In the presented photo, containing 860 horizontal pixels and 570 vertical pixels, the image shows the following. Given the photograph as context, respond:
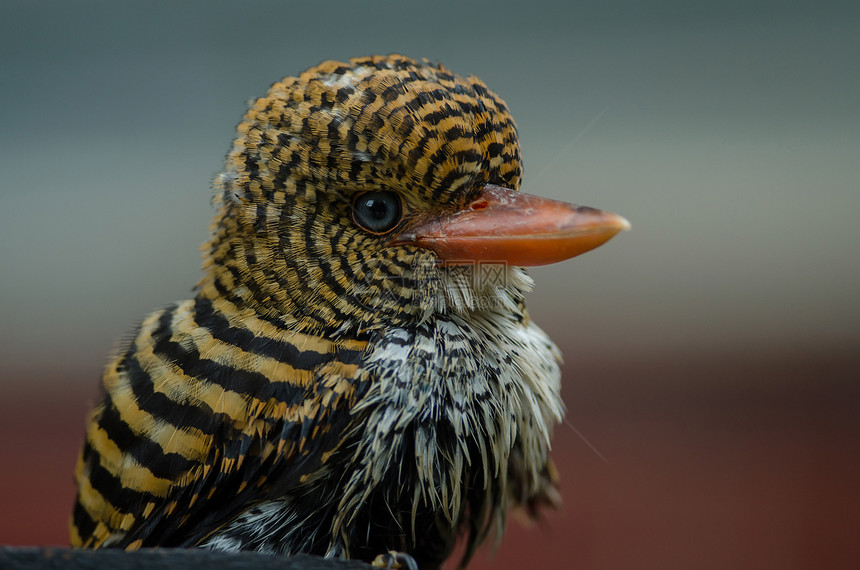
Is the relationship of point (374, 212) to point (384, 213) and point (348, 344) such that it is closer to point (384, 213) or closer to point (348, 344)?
point (384, 213)

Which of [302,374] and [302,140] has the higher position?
[302,140]

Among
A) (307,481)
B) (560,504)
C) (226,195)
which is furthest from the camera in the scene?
(560,504)

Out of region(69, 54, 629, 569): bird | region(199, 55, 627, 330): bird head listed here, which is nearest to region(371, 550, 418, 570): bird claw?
region(69, 54, 629, 569): bird

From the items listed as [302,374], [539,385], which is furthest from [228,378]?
[539,385]

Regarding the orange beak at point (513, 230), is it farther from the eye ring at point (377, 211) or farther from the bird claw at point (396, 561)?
the bird claw at point (396, 561)

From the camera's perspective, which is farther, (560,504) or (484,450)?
(560,504)

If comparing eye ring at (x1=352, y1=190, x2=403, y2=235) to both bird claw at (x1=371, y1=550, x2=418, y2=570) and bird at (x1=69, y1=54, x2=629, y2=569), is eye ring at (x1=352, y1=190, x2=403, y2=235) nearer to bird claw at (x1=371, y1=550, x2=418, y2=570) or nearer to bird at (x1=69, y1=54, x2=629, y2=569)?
bird at (x1=69, y1=54, x2=629, y2=569)

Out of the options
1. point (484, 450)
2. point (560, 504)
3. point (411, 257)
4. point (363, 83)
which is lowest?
point (560, 504)

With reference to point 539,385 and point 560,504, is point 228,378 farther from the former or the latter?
point 560,504

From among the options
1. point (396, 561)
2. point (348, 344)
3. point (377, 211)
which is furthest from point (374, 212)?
point (396, 561)
